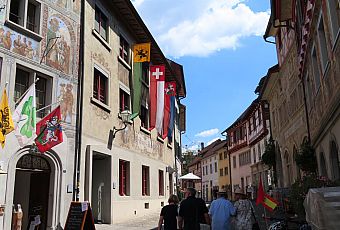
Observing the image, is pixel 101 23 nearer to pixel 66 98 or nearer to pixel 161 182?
pixel 66 98

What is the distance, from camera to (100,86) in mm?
16203

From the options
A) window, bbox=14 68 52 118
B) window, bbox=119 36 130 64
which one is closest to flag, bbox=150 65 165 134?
window, bbox=119 36 130 64

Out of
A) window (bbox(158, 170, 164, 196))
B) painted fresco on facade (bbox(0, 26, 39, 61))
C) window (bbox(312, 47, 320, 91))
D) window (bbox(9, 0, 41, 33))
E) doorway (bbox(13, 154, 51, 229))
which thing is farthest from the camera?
window (bbox(158, 170, 164, 196))

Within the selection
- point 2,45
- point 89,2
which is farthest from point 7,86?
point 89,2

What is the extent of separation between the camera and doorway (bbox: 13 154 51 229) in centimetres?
1217

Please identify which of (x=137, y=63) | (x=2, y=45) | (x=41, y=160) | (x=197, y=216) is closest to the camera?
(x=197, y=216)

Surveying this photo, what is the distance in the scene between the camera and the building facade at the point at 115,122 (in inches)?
577

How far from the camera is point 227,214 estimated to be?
7898mm

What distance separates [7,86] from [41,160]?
2631 mm

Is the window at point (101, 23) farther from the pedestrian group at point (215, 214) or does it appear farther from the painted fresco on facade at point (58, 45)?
the pedestrian group at point (215, 214)

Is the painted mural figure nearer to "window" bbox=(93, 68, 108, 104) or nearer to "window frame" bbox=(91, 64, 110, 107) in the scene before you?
"window frame" bbox=(91, 64, 110, 107)

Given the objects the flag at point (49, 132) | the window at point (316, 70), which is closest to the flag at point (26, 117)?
the flag at point (49, 132)

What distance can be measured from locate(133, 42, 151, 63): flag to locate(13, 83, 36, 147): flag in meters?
10.2

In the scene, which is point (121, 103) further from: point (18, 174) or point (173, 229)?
point (173, 229)
